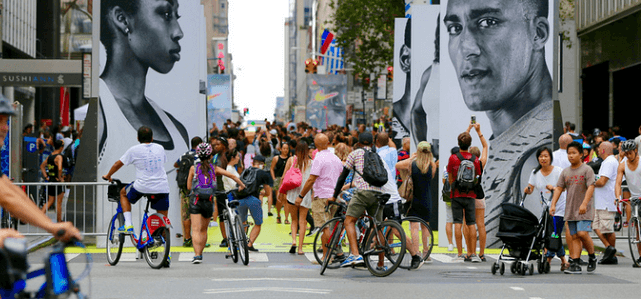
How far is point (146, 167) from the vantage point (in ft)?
38.9

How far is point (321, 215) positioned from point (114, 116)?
12.9ft

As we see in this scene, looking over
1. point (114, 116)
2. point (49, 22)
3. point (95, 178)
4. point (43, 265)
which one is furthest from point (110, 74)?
point (49, 22)

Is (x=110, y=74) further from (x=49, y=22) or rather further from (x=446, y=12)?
(x=49, y=22)

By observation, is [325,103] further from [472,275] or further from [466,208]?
[472,275]

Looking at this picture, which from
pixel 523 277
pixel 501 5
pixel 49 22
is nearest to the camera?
pixel 523 277

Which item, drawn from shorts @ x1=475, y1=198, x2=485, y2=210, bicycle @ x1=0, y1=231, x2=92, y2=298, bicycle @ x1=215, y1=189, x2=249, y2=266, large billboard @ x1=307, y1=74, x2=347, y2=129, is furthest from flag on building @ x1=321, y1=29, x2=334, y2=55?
bicycle @ x1=0, y1=231, x2=92, y2=298

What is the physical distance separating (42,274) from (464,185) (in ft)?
28.7

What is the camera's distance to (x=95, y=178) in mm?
14977

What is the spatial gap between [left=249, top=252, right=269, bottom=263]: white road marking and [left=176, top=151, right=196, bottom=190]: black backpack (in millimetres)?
1511

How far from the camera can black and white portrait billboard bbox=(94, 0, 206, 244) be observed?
586 inches

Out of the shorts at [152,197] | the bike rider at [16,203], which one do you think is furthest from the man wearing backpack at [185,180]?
the bike rider at [16,203]

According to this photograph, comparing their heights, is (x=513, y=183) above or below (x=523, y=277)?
above

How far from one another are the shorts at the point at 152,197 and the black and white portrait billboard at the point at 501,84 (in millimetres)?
4965

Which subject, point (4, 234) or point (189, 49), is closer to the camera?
point (4, 234)
